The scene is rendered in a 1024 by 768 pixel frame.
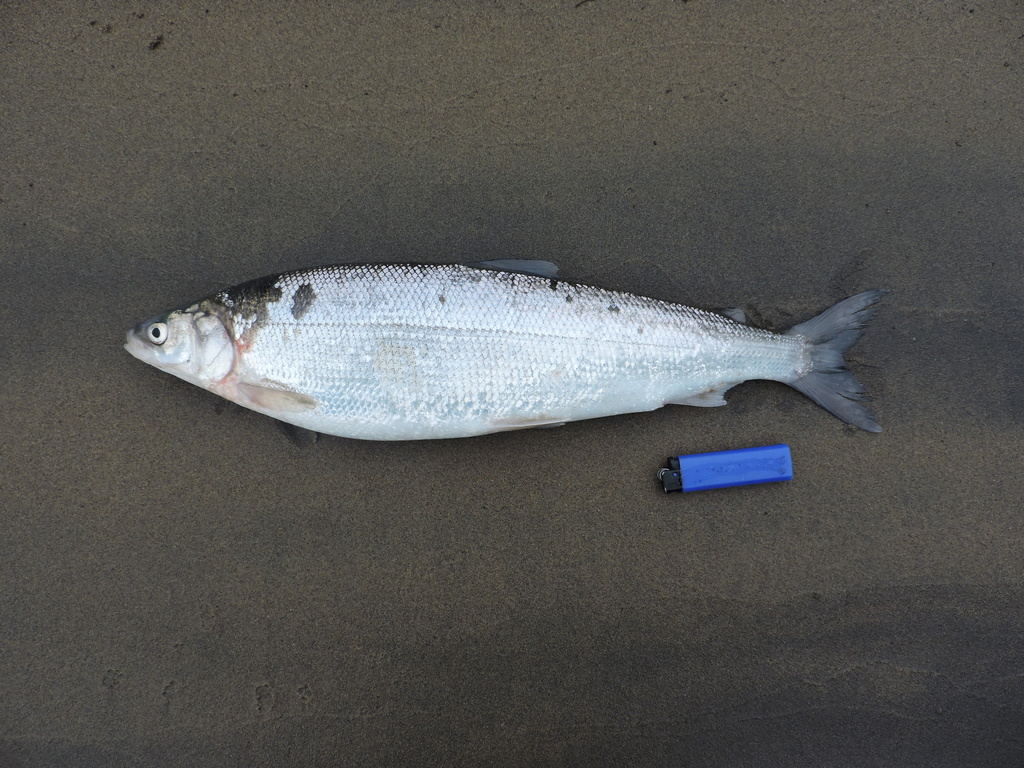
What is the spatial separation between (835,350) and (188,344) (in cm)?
302

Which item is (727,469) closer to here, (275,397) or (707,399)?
(707,399)

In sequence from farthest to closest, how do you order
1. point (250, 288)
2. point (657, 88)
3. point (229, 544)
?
Result: point (657, 88) → point (229, 544) → point (250, 288)

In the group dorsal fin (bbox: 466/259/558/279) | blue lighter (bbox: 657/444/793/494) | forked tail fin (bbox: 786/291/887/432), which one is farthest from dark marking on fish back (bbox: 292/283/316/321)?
forked tail fin (bbox: 786/291/887/432)

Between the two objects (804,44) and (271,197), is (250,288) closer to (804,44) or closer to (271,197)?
(271,197)

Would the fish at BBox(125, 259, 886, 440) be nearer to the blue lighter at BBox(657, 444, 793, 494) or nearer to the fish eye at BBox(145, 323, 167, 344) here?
the fish eye at BBox(145, 323, 167, 344)

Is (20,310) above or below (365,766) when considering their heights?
A: above

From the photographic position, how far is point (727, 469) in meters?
2.45

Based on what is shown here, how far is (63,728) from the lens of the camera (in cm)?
239

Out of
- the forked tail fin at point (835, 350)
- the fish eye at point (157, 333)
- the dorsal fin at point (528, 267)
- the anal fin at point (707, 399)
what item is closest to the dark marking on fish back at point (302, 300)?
the fish eye at point (157, 333)

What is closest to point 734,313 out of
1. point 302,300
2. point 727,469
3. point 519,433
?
point 727,469

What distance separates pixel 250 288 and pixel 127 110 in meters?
1.26

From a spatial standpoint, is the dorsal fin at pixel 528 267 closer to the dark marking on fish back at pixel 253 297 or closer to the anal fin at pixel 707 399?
the anal fin at pixel 707 399

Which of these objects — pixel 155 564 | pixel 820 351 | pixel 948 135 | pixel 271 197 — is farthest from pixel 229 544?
pixel 948 135

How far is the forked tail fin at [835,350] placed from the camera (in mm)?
2486
